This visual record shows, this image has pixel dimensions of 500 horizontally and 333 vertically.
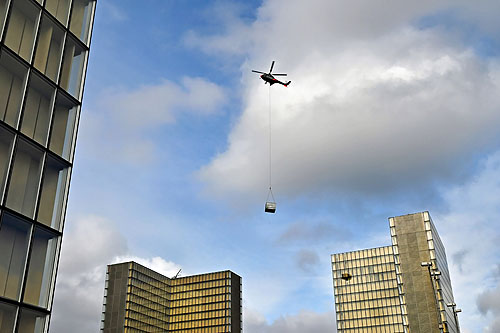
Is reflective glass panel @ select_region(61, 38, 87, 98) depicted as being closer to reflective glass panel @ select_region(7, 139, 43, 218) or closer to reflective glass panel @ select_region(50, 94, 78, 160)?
reflective glass panel @ select_region(50, 94, 78, 160)

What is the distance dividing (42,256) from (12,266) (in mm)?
2607

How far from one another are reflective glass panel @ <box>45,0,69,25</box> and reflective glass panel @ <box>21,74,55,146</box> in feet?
18.1

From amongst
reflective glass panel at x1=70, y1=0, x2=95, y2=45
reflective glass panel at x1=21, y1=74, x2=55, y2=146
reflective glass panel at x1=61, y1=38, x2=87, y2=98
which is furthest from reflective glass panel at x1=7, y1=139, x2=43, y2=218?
reflective glass panel at x1=70, y1=0, x2=95, y2=45

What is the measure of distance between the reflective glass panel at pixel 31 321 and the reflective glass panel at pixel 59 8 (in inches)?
798

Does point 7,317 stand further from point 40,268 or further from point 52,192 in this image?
point 52,192

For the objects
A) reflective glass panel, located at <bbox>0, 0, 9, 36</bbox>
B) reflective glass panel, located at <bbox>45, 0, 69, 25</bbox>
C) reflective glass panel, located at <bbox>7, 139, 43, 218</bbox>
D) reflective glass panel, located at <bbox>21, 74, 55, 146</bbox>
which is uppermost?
reflective glass panel, located at <bbox>45, 0, 69, 25</bbox>

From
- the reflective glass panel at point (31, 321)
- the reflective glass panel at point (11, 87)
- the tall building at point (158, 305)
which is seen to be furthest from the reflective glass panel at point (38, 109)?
the tall building at point (158, 305)

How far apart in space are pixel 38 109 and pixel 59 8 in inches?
324

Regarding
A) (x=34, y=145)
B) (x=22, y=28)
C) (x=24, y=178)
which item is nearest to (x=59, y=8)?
(x=22, y=28)

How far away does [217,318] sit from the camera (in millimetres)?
190750

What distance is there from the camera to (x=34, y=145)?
32.0 metres

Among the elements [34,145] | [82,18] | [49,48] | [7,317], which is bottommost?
[7,317]

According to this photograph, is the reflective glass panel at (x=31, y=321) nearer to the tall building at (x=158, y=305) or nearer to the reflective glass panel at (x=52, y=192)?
the reflective glass panel at (x=52, y=192)

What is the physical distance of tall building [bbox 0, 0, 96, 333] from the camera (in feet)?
95.3
